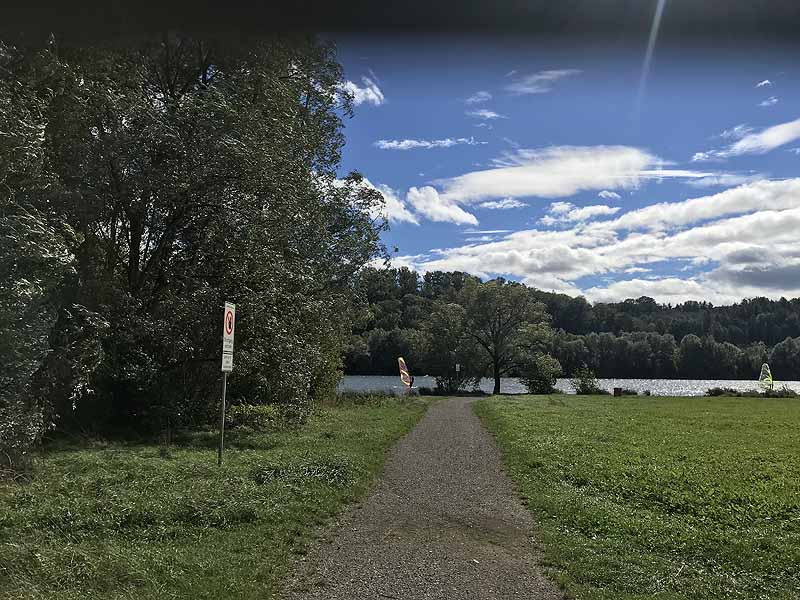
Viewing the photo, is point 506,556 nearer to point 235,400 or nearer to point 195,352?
point 195,352

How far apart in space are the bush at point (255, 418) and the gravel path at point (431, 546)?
6346mm

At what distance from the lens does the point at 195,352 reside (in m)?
15.5

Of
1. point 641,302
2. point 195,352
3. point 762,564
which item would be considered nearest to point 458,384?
point 195,352

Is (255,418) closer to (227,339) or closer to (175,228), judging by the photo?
(175,228)

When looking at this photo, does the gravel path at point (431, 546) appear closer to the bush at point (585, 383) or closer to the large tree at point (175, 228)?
the large tree at point (175, 228)

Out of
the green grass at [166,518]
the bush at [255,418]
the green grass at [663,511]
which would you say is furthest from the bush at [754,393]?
the green grass at [166,518]

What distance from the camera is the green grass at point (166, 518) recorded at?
17.0 ft

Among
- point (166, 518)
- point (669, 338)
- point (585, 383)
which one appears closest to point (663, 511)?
point (166, 518)

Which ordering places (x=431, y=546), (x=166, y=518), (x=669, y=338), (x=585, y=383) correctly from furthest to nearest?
(x=669, y=338) < (x=585, y=383) < (x=166, y=518) < (x=431, y=546)

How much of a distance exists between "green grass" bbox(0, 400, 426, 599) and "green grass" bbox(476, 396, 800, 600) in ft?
9.31

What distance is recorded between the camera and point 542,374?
5625cm

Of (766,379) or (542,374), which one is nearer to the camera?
(766,379)

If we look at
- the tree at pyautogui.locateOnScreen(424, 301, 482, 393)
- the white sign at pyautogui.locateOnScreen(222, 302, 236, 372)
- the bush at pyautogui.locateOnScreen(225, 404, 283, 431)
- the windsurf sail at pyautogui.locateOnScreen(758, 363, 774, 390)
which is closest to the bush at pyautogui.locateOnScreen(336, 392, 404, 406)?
the bush at pyautogui.locateOnScreen(225, 404, 283, 431)

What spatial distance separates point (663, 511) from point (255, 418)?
11.3 meters
